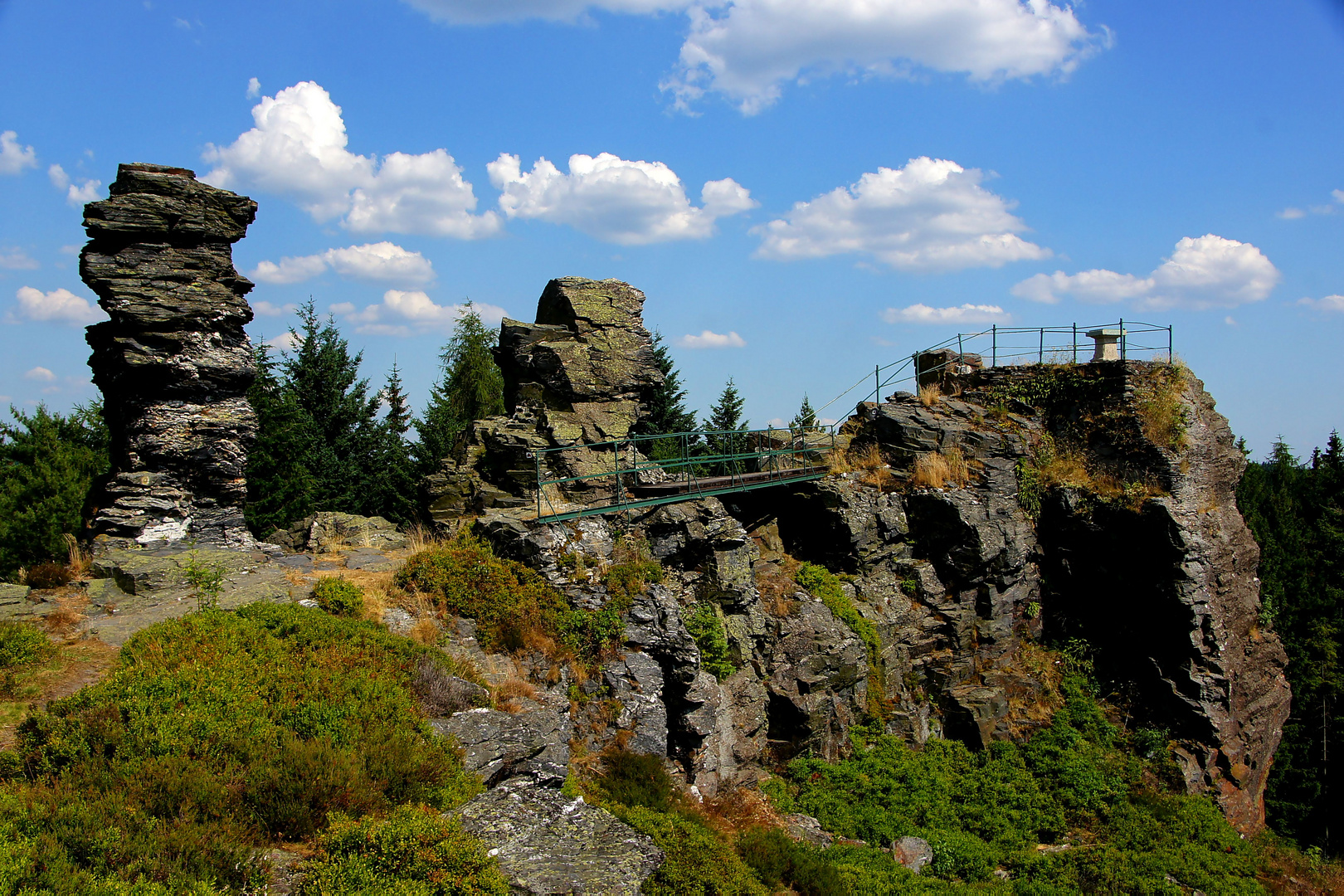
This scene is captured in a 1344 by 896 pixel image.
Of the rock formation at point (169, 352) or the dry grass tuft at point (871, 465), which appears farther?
the dry grass tuft at point (871, 465)

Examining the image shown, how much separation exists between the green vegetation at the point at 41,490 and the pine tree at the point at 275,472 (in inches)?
175

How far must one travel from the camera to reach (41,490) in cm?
2631

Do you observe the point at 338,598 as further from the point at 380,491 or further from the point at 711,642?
the point at 380,491

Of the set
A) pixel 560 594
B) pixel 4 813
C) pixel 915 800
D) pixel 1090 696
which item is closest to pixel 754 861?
pixel 560 594

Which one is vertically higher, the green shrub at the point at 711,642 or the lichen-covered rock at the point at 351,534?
the lichen-covered rock at the point at 351,534

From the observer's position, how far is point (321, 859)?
6270mm

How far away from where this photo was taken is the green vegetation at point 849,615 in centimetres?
1554

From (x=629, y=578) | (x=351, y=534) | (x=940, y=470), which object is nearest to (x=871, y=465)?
(x=940, y=470)

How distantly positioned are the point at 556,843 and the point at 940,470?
1347 cm

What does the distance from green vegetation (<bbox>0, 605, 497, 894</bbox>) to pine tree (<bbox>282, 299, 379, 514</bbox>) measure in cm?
2171

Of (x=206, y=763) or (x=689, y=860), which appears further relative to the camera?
(x=689, y=860)

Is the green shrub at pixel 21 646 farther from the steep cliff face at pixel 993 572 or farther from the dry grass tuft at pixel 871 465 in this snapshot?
the dry grass tuft at pixel 871 465

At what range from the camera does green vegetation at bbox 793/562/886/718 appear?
1554 cm

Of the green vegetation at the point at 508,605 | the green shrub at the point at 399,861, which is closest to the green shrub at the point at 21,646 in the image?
the green vegetation at the point at 508,605
